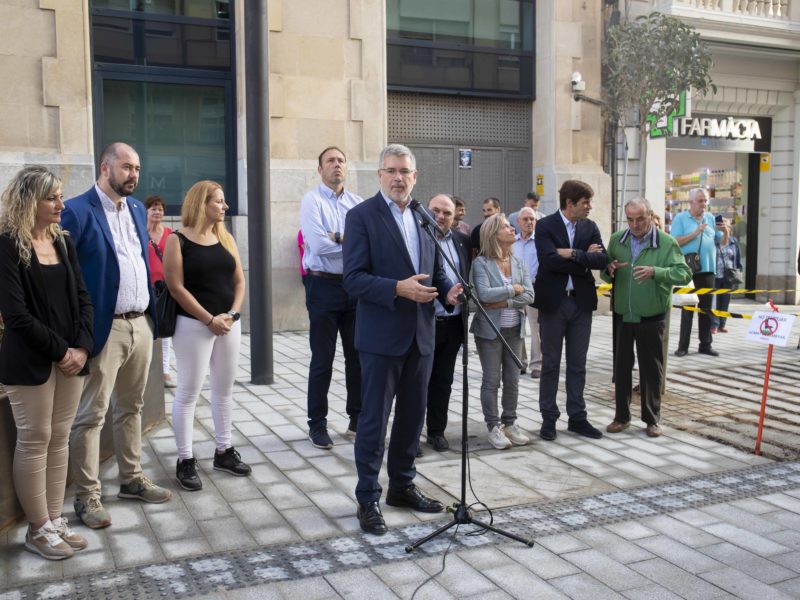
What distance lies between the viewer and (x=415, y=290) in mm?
4277

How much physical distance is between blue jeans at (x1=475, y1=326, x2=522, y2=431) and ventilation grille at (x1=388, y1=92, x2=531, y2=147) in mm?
8060

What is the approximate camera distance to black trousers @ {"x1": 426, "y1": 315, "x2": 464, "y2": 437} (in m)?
6.08

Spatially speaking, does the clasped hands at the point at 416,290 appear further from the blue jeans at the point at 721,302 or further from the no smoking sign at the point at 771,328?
the blue jeans at the point at 721,302

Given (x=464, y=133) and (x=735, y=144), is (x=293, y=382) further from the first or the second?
(x=735, y=144)

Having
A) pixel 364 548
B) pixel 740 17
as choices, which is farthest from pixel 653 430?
pixel 740 17

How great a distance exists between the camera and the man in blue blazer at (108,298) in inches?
177

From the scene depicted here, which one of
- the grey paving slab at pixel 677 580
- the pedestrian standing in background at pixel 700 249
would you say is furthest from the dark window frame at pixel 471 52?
the grey paving slab at pixel 677 580

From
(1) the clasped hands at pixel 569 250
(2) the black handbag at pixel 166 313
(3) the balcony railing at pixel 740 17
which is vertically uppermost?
(3) the balcony railing at pixel 740 17

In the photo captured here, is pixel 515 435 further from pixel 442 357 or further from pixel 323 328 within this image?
pixel 323 328

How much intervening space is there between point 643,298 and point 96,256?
4.04m

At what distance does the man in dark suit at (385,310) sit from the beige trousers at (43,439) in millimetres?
1471

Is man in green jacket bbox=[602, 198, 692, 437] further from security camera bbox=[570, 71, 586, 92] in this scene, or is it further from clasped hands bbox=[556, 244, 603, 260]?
security camera bbox=[570, 71, 586, 92]

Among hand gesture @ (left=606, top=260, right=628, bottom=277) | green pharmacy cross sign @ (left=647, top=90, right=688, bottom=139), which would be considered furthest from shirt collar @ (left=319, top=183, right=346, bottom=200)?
green pharmacy cross sign @ (left=647, top=90, right=688, bottom=139)

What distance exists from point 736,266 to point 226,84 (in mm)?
7992
